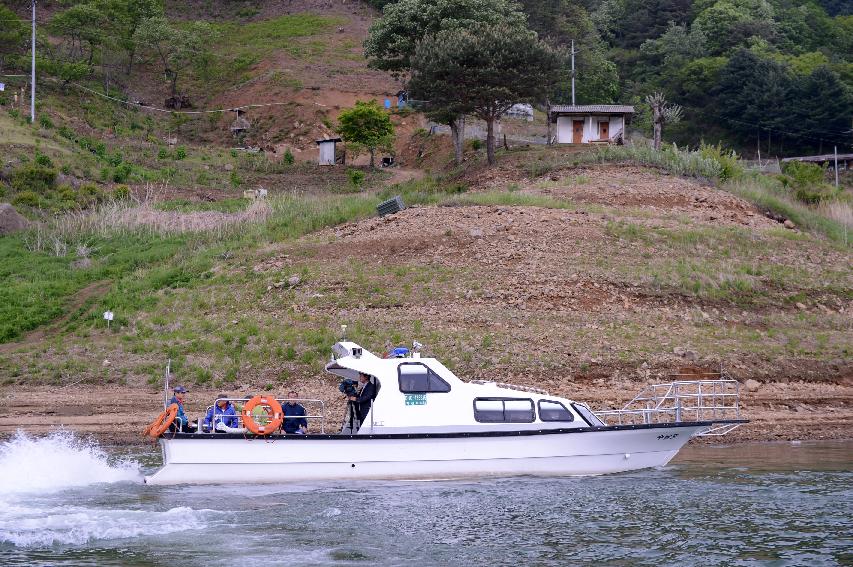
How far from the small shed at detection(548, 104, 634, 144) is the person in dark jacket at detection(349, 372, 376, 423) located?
1695 inches

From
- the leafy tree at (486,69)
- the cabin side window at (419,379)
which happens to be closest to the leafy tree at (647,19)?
the leafy tree at (486,69)

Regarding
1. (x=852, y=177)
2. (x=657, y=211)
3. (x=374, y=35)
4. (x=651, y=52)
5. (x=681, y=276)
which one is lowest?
(x=681, y=276)

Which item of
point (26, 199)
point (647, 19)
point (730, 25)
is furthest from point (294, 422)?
point (647, 19)

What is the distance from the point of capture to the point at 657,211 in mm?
38531

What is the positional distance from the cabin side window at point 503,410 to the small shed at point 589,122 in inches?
1686

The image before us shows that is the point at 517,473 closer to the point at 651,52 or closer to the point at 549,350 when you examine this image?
the point at 549,350

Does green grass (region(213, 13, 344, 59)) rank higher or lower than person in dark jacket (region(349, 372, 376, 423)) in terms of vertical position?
higher

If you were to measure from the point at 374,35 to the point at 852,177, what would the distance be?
41.8 metres

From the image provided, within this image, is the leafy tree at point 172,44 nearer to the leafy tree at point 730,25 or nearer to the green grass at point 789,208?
the leafy tree at point 730,25

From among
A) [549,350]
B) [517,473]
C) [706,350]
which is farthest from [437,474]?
[706,350]

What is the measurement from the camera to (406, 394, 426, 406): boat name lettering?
19266 millimetres

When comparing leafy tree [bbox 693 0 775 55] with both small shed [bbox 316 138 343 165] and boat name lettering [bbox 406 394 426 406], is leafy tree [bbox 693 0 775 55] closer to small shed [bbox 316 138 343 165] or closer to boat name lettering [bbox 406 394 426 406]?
small shed [bbox 316 138 343 165]

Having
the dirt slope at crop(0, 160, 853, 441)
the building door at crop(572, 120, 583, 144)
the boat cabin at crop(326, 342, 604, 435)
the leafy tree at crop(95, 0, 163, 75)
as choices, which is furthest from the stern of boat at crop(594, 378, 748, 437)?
the leafy tree at crop(95, 0, 163, 75)

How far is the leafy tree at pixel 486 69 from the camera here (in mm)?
45688
